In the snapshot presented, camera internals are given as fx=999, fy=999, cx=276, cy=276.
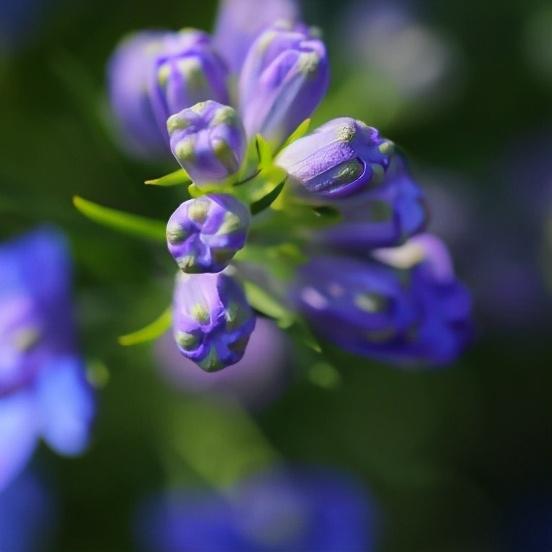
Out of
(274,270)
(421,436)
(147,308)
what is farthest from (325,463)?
(274,270)

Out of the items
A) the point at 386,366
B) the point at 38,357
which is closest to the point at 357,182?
the point at 38,357

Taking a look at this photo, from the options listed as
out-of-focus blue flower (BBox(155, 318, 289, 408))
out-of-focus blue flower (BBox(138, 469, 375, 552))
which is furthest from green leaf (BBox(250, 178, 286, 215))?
out-of-focus blue flower (BBox(138, 469, 375, 552))

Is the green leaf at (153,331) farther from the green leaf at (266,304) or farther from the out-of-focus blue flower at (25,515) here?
the out-of-focus blue flower at (25,515)

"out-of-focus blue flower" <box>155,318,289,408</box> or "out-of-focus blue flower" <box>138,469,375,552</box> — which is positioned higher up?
"out-of-focus blue flower" <box>155,318,289,408</box>

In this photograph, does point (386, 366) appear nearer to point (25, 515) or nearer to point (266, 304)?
point (25, 515)

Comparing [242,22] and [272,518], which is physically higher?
[242,22]

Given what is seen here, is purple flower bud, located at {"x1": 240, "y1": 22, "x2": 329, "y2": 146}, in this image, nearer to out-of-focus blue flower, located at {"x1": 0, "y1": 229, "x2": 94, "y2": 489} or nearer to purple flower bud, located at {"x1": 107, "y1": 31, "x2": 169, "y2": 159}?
purple flower bud, located at {"x1": 107, "y1": 31, "x2": 169, "y2": 159}
